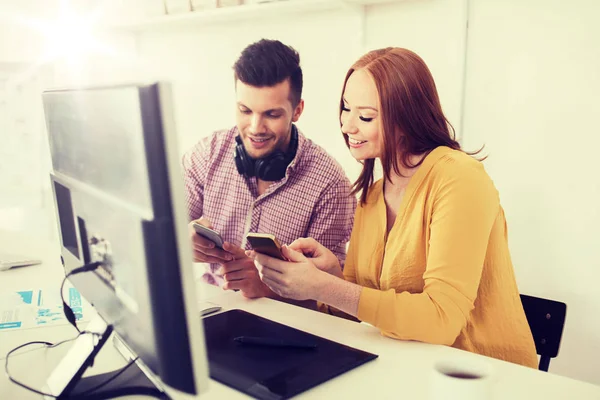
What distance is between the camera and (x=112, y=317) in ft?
2.50

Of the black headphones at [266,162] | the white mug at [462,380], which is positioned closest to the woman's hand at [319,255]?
the black headphones at [266,162]

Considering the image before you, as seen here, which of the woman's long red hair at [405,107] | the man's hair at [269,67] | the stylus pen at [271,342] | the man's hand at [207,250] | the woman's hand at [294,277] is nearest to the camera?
the stylus pen at [271,342]

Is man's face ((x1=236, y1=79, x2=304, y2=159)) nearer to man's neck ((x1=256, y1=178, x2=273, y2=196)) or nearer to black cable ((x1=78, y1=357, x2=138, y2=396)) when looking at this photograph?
man's neck ((x1=256, y1=178, x2=273, y2=196))

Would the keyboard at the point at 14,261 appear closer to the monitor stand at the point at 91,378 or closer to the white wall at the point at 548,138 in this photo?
the monitor stand at the point at 91,378

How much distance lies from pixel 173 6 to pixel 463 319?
2.17m

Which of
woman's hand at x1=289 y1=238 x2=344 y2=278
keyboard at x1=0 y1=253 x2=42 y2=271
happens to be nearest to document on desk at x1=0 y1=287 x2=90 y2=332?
keyboard at x1=0 y1=253 x2=42 y2=271

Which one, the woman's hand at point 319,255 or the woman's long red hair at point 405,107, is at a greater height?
the woman's long red hair at point 405,107

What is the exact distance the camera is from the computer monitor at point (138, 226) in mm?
554

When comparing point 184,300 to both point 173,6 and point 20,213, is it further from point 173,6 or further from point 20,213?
point 20,213

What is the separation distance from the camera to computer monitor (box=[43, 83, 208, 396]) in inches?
21.8

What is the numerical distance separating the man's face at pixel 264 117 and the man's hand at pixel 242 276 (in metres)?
0.52

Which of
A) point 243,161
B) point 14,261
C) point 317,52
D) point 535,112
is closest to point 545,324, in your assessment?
point 535,112

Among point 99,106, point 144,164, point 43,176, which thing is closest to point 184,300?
point 144,164

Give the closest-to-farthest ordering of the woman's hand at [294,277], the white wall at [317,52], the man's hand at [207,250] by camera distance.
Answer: the woman's hand at [294,277] < the man's hand at [207,250] < the white wall at [317,52]
